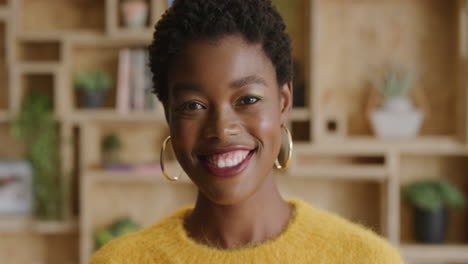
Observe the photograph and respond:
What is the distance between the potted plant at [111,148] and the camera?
100 inches

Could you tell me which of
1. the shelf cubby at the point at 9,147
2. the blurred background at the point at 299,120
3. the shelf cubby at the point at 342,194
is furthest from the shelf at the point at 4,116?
the shelf cubby at the point at 342,194

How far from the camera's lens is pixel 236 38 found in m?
0.73

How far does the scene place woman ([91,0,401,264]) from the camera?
2.39 feet

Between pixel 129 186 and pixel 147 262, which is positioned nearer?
pixel 147 262

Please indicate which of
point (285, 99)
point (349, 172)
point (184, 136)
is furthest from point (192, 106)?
point (349, 172)

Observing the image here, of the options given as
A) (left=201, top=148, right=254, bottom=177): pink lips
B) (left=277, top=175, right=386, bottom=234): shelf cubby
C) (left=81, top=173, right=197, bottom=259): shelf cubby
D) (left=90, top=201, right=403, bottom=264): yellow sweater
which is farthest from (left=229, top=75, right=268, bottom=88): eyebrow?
(left=81, top=173, right=197, bottom=259): shelf cubby

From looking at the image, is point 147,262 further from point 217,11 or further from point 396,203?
point 396,203

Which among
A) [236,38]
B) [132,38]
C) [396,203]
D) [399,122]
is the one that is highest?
[132,38]

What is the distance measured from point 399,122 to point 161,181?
43.2 inches

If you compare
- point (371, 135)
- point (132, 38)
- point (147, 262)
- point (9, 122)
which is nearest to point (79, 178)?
point (9, 122)

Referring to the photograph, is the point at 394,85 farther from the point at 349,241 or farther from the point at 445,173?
the point at 349,241

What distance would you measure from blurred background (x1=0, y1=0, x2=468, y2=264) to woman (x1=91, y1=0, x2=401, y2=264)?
1.56 metres

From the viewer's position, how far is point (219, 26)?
0.73 metres

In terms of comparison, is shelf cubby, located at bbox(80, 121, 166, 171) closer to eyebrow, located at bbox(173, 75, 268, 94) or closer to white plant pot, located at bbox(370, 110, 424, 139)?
white plant pot, located at bbox(370, 110, 424, 139)
